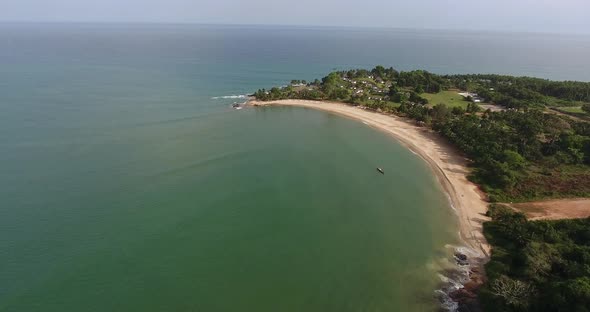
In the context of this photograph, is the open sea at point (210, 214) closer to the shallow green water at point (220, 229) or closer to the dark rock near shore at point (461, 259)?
the shallow green water at point (220, 229)

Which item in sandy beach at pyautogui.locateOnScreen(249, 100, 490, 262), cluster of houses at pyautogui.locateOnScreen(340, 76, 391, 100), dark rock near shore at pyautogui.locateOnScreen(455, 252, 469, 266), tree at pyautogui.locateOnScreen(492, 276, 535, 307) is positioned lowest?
dark rock near shore at pyautogui.locateOnScreen(455, 252, 469, 266)

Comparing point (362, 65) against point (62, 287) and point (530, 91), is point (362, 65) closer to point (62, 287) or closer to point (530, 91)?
point (530, 91)

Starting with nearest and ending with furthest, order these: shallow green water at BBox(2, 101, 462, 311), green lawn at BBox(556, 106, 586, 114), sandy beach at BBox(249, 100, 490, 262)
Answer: shallow green water at BBox(2, 101, 462, 311) → sandy beach at BBox(249, 100, 490, 262) → green lawn at BBox(556, 106, 586, 114)

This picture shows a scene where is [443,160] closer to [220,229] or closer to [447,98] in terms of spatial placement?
[220,229]

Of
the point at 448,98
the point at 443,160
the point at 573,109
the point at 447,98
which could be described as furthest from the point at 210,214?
the point at 573,109

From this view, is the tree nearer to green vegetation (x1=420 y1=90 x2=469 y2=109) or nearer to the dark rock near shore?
the dark rock near shore

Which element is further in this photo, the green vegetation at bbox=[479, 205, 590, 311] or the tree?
the tree

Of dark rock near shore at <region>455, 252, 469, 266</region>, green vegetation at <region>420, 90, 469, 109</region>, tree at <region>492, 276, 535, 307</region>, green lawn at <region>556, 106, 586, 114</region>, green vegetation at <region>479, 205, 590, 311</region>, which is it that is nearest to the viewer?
green vegetation at <region>479, 205, 590, 311</region>

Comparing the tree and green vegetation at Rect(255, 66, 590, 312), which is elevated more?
green vegetation at Rect(255, 66, 590, 312)

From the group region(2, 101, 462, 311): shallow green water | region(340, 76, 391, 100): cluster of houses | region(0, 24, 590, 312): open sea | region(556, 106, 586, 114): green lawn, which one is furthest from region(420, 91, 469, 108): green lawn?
region(2, 101, 462, 311): shallow green water
